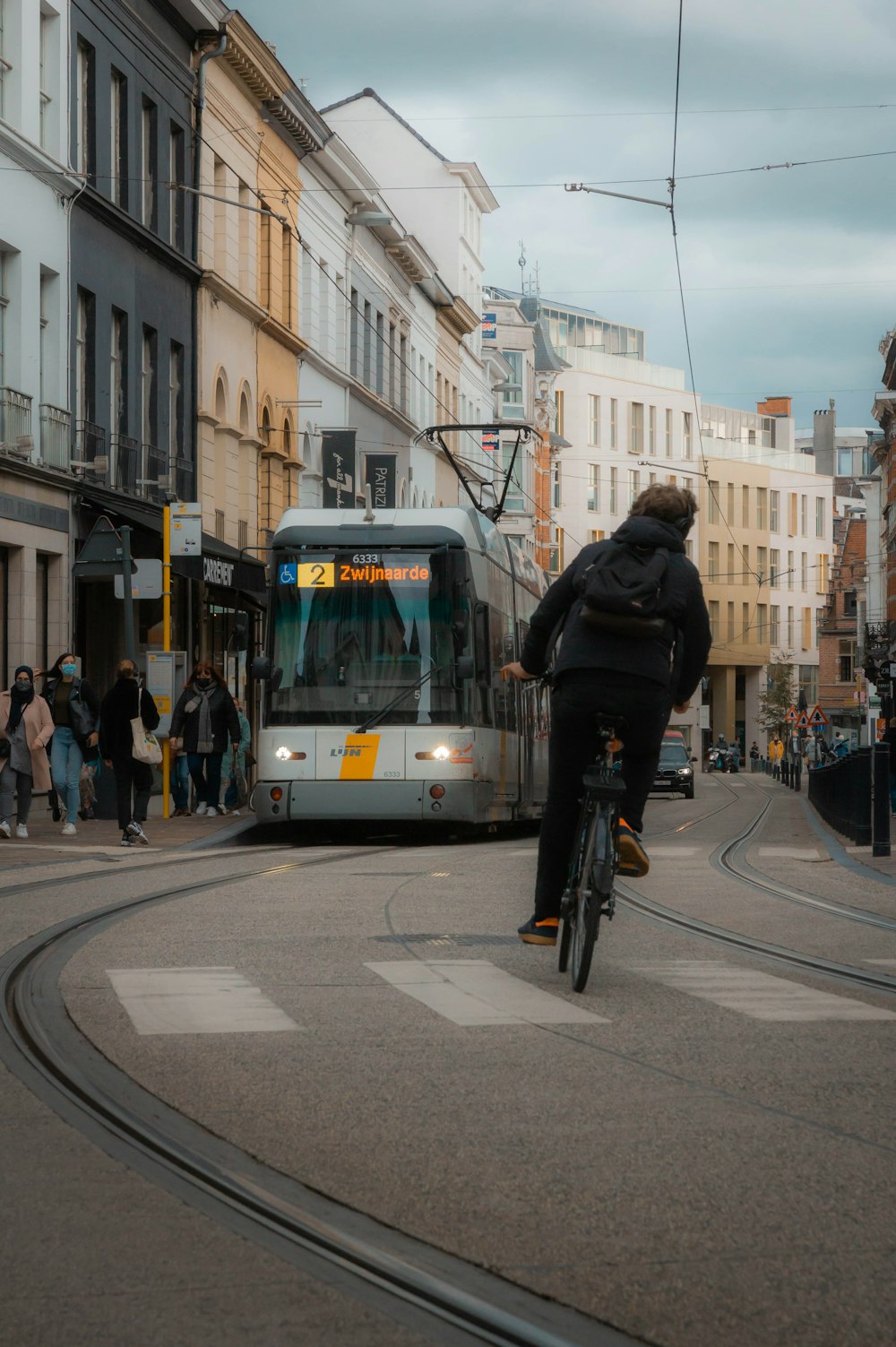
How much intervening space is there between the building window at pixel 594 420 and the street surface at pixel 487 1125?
10209cm

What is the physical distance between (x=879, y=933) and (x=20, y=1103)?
5.56 meters

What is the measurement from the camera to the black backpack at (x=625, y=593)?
7.42 metres

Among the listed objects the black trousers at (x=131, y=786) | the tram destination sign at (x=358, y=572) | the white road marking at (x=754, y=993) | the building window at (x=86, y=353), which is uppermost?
the building window at (x=86, y=353)

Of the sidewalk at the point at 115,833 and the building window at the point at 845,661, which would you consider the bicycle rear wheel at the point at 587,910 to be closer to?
the sidewalk at the point at 115,833

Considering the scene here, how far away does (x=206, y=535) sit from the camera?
3422 centimetres

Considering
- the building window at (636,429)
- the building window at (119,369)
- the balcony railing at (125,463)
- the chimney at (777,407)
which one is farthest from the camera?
the chimney at (777,407)

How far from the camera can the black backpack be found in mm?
7418

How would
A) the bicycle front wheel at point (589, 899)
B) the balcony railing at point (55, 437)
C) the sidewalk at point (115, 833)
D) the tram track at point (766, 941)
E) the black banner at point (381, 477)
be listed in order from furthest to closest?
the black banner at point (381, 477), the balcony railing at point (55, 437), the sidewalk at point (115, 833), the tram track at point (766, 941), the bicycle front wheel at point (589, 899)

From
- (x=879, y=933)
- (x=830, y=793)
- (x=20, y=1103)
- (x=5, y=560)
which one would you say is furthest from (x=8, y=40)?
(x=20, y=1103)

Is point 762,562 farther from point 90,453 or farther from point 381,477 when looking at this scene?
point 90,453

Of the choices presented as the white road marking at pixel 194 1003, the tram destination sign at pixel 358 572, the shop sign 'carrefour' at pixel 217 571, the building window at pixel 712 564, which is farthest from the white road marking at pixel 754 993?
the building window at pixel 712 564

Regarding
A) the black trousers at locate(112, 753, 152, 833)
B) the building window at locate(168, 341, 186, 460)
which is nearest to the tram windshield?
the black trousers at locate(112, 753, 152, 833)

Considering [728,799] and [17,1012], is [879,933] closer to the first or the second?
[17,1012]

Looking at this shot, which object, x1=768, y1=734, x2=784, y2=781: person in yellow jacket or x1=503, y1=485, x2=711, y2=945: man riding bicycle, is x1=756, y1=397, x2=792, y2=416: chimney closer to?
x1=768, y1=734, x2=784, y2=781: person in yellow jacket
